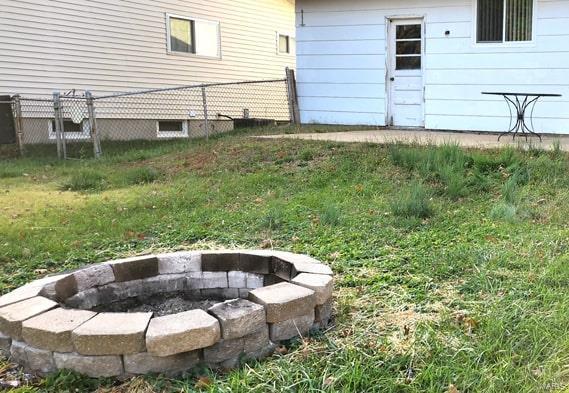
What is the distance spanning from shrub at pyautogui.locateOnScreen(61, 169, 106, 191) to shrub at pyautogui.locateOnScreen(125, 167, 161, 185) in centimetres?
34

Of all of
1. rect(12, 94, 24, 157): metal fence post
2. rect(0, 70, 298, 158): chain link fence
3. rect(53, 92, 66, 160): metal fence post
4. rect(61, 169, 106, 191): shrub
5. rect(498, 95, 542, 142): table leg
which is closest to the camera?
rect(61, 169, 106, 191): shrub

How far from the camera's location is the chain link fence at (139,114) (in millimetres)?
11039

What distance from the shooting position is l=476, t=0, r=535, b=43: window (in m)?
9.97

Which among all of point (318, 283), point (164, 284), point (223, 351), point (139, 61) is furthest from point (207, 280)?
point (139, 61)

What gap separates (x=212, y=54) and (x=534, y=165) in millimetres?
10870

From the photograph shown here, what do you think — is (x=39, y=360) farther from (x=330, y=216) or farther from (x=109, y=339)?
(x=330, y=216)

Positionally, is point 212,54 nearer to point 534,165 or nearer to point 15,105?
point 15,105

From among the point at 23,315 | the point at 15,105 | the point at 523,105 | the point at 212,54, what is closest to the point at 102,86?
the point at 15,105

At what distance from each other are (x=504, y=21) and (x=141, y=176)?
708 centimetres

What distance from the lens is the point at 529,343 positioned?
2.68 m

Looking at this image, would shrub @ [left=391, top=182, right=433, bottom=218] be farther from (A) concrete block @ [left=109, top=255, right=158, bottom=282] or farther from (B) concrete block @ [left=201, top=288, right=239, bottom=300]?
(A) concrete block @ [left=109, top=255, right=158, bottom=282]

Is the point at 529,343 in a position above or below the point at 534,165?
below

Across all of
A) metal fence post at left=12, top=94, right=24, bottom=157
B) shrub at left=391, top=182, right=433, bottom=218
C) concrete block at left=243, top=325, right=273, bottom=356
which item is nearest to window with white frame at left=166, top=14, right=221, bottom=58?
metal fence post at left=12, top=94, right=24, bottom=157

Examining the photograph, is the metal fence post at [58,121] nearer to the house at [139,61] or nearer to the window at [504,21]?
the house at [139,61]
